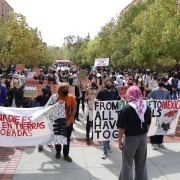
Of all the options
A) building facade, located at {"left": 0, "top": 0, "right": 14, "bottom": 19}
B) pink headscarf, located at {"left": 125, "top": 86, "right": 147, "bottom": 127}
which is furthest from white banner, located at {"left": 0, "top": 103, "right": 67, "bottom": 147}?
building facade, located at {"left": 0, "top": 0, "right": 14, "bottom": 19}

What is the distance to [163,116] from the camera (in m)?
7.40

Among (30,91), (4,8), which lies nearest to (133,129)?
(30,91)

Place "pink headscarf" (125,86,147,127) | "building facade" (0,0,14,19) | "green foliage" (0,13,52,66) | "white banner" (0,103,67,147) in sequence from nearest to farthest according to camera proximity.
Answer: "pink headscarf" (125,86,147,127), "white banner" (0,103,67,147), "green foliage" (0,13,52,66), "building facade" (0,0,14,19)

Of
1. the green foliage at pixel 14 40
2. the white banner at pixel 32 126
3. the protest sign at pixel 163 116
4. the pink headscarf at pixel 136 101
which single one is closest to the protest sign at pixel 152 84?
the protest sign at pixel 163 116

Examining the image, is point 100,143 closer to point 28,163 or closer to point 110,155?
point 110,155

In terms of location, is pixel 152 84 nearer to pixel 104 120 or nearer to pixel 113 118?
pixel 113 118

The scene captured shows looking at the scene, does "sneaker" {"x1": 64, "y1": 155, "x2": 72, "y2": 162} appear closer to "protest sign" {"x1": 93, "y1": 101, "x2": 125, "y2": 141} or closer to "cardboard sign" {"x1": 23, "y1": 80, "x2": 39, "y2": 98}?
"protest sign" {"x1": 93, "y1": 101, "x2": 125, "y2": 141}

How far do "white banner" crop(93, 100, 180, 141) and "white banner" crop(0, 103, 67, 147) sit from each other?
79 centimetres

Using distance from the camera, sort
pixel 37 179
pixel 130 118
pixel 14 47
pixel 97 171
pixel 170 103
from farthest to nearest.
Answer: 1. pixel 14 47
2. pixel 170 103
3. pixel 97 171
4. pixel 37 179
5. pixel 130 118

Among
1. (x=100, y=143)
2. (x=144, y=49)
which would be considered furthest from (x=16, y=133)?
(x=144, y=49)

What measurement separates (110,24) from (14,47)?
19154 millimetres

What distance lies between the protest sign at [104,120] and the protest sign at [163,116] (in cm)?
98

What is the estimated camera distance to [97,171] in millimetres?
5973

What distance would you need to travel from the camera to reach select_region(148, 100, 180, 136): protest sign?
7.31 m
